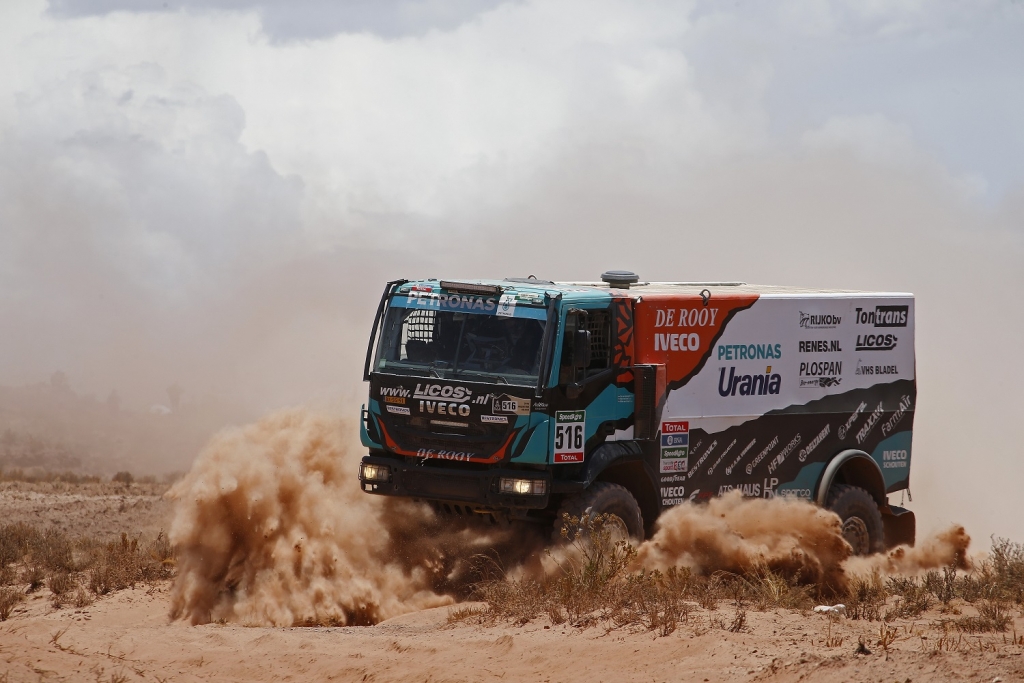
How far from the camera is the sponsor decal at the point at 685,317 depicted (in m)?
12.0

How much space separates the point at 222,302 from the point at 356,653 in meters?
45.1

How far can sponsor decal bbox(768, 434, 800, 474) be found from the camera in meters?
13.0

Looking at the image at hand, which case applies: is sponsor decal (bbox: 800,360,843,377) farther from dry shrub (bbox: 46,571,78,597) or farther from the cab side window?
dry shrub (bbox: 46,571,78,597)

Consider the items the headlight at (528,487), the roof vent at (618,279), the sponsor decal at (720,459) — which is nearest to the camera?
the headlight at (528,487)

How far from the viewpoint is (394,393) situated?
38.0 feet

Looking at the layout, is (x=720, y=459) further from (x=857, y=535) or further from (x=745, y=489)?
(x=857, y=535)

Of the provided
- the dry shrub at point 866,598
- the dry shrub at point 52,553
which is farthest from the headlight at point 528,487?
the dry shrub at point 52,553

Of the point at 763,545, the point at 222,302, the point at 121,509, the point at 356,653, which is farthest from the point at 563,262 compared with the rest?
the point at 356,653

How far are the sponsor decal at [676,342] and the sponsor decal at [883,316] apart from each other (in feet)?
8.99

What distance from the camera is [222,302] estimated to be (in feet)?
171

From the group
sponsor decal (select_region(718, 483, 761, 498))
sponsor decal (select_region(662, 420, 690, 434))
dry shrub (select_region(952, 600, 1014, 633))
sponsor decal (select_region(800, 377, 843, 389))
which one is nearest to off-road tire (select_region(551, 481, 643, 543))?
sponsor decal (select_region(662, 420, 690, 434))

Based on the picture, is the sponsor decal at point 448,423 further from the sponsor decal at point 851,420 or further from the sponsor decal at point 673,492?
the sponsor decal at point 851,420

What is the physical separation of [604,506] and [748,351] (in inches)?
107

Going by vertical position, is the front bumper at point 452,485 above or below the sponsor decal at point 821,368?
below
